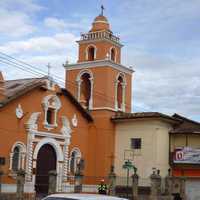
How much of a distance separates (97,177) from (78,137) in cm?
346

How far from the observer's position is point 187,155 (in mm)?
35438

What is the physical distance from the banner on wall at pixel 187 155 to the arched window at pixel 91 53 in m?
9.91

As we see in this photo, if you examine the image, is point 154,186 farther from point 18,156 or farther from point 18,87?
point 18,87

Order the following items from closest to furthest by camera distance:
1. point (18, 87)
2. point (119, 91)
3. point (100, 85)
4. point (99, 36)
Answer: point (18, 87)
point (100, 85)
point (99, 36)
point (119, 91)

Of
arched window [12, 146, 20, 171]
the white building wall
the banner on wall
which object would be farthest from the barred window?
arched window [12, 146, 20, 171]

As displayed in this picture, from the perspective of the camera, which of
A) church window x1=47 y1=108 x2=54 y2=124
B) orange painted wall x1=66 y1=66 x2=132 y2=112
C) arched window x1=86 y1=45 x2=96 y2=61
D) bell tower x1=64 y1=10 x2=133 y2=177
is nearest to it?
church window x1=47 y1=108 x2=54 y2=124

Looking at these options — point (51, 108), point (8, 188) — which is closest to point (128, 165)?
point (51, 108)

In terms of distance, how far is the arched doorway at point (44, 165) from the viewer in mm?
32119

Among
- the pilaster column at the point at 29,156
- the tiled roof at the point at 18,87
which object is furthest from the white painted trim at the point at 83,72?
the pilaster column at the point at 29,156

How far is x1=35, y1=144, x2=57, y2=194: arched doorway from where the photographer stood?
32119mm

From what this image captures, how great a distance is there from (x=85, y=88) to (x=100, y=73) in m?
2.33

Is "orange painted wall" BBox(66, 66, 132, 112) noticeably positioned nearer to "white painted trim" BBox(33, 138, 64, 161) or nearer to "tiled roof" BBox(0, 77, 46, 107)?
"white painted trim" BBox(33, 138, 64, 161)

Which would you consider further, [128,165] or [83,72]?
[83,72]

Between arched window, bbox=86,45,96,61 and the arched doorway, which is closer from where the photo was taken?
the arched doorway
